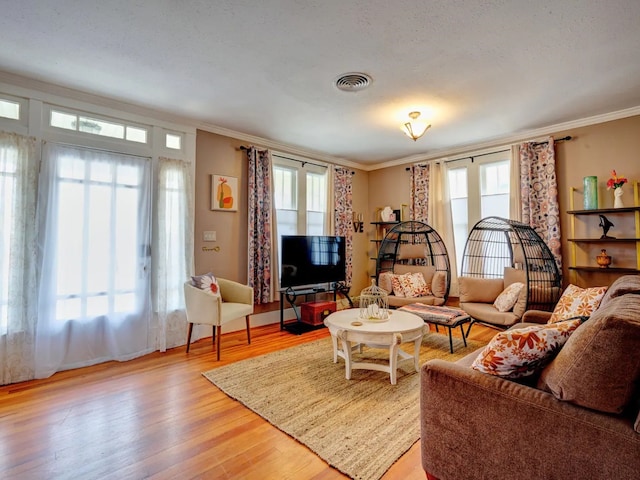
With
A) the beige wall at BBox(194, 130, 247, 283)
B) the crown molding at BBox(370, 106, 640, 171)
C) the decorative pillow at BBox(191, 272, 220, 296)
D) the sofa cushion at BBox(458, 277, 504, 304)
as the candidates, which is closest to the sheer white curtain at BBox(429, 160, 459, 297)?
the crown molding at BBox(370, 106, 640, 171)

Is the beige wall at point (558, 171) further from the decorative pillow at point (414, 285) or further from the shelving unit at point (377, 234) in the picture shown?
the shelving unit at point (377, 234)

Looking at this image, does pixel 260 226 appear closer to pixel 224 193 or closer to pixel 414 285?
pixel 224 193

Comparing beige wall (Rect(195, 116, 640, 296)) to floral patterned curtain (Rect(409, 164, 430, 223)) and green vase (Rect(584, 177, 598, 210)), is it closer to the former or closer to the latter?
green vase (Rect(584, 177, 598, 210))

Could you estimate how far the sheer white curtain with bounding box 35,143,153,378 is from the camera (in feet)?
9.84

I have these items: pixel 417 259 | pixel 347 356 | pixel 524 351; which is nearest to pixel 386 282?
pixel 417 259

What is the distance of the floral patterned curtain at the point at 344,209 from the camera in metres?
5.51

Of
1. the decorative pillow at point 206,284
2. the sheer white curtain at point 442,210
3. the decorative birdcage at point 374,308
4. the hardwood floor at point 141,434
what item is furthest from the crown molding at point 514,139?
the hardwood floor at point 141,434

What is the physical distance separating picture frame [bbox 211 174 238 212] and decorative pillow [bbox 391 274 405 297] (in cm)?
247

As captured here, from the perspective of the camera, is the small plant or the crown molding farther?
the crown molding

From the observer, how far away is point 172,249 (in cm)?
373

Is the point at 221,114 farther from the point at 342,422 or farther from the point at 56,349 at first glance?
the point at 342,422

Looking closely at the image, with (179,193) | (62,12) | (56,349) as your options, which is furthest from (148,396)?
(62,12)

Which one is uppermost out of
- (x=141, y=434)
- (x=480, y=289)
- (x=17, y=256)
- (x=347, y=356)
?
(x=17, y=256)

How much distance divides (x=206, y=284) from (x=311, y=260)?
1.62 meters
